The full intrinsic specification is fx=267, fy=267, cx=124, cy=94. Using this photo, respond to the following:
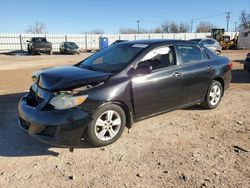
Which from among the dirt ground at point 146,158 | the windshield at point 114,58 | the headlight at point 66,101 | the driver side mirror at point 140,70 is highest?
the windshield at point 114,58

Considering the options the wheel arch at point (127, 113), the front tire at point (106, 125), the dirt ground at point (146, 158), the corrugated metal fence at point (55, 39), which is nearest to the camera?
the dirt ground at point (146, 158)

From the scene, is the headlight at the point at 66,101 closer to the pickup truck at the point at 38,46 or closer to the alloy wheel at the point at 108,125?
the alloy wheel at the point at 108,125

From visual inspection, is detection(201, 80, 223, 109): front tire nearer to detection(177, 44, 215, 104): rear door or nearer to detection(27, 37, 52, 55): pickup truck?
detection(177, 44, 215, 104): rear door

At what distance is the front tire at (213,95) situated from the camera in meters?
Result: 5.80

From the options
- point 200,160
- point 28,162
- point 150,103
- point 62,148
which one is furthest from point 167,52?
point 28,162

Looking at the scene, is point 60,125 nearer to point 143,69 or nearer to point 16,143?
point 16,143

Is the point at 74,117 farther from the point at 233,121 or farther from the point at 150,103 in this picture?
the point at 233,121

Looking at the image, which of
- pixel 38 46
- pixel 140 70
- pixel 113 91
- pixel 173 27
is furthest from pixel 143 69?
pixel 173 27

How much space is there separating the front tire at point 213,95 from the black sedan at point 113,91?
0.05 m

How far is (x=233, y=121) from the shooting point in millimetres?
5254

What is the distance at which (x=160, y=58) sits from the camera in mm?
4852

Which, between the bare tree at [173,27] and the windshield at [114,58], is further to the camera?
the bare tree at [173,27]

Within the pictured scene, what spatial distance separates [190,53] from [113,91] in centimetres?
223

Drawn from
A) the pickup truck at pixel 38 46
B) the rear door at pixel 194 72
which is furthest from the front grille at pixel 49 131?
the pickup truck at pixel 38 46
